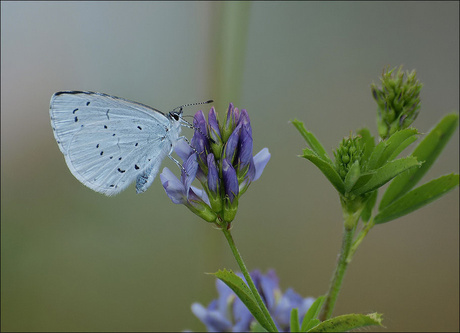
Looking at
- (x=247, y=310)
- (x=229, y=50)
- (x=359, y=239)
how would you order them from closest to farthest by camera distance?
(x=359, y=239)
(x=247, y=310)
(x=229, y=50)

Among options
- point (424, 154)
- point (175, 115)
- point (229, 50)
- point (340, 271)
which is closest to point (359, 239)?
point (340, 271)

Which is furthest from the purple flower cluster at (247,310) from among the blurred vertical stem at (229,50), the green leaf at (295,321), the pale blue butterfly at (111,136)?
the blurred vertical stem at (229,50)

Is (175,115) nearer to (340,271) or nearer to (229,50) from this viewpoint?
(340,271)

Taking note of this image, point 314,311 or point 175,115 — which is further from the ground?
point 175,115

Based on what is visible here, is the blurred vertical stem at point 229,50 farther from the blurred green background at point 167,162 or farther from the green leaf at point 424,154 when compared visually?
the green leaf at point 424,154

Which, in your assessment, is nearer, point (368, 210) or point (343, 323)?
point (343, 323)
